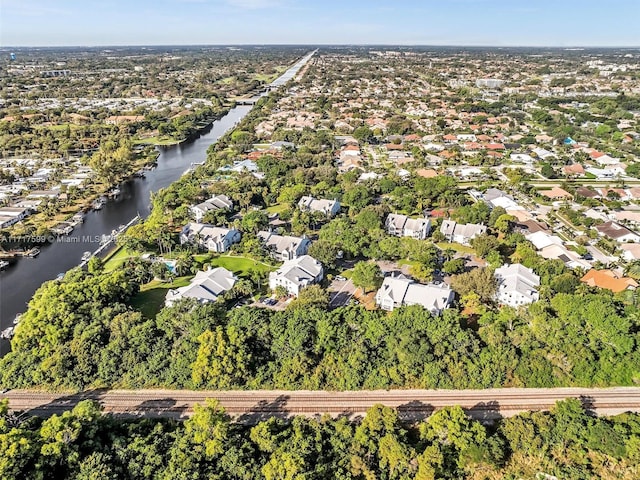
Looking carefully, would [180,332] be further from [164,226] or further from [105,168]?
[105,168]

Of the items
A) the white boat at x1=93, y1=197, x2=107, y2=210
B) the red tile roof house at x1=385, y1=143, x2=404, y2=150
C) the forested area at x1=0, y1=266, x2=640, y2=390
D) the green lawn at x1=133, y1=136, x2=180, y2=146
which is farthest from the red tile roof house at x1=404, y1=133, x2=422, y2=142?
the forested area at x1=0, y1=266, x2=640, y2=390

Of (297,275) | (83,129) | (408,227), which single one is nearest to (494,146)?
(408,227)

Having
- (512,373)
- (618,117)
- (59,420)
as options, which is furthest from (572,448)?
(618,117)

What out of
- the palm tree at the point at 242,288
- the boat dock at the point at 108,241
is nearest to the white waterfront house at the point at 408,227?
the palm tree at the point at 242,288

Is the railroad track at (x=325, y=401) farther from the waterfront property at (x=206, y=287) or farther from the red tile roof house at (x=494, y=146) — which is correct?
the red tile roof house at (x=494, y=146)

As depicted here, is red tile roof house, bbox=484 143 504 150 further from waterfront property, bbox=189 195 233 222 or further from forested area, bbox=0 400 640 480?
forested area, bbox=0 400 640 480

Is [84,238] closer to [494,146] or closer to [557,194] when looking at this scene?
[557,194]
